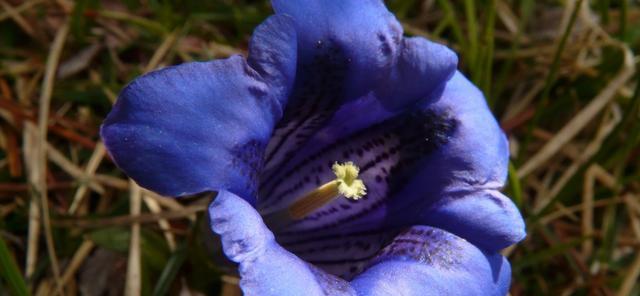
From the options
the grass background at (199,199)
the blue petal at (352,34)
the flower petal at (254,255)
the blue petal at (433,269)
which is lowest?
the grass background at (199,199)

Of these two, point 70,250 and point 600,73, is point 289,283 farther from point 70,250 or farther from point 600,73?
point 600,73

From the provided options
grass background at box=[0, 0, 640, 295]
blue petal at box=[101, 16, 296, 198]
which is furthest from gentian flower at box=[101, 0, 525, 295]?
grass background at box=[0, 0, 640, 295]

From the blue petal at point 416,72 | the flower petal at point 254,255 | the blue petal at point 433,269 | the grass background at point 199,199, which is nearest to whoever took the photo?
the flower petal at point 254,255

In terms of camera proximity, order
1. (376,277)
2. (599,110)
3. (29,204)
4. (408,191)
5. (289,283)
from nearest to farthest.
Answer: (289,283)
(376,277)
(408,191)
(29,204)
(599,110)

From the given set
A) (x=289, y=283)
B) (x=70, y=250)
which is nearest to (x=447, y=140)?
(x=289, y=283)

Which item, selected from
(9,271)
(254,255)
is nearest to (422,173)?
(254,255)

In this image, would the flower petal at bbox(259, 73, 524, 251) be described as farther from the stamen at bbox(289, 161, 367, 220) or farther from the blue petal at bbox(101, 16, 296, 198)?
the blue petal at bbox(101, 16, 296, 198)

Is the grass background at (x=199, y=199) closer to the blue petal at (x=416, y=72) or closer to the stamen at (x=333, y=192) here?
the stamen at (x=333, y=192)

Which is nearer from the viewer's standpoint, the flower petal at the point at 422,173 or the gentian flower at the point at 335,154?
the gentian flower at the point at 335,154

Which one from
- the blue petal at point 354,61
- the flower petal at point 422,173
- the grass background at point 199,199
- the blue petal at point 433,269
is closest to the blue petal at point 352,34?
the blue petal at point 354,61
